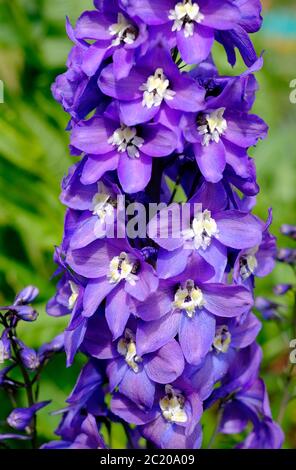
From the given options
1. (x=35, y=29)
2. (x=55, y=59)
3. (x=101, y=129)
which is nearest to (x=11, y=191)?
(x=55, y=59)

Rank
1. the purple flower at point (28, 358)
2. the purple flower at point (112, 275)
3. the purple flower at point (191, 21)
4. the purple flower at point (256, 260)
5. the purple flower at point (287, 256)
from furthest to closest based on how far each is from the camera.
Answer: the purple flower at point (287, 256) < the purple flower at point (28, 358) < the purple flower at point (256, 260) < the purple flower at point (112, 275) < the purple flower at point (191, 21)

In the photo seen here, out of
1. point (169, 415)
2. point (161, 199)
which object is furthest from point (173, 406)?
point (161, 199)

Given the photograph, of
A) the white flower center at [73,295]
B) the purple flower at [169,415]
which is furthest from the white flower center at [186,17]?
the purple flower at [169,415]

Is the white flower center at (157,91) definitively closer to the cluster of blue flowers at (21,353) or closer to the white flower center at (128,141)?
the white flower center at (128,141)

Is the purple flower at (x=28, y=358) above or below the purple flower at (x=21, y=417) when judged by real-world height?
above

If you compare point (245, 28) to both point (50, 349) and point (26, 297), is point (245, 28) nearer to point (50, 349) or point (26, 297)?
point (26, 297)

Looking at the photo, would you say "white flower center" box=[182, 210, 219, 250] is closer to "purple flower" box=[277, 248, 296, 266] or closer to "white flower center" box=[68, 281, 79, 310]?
"white flower center" box=[68, 281, 79, 310]

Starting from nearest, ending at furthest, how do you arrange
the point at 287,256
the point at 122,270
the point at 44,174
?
the point at 122,270 < the point at 287,256 < the point at 44,174

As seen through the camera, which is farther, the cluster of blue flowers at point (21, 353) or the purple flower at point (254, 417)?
the purple flower at point (254, 417)
